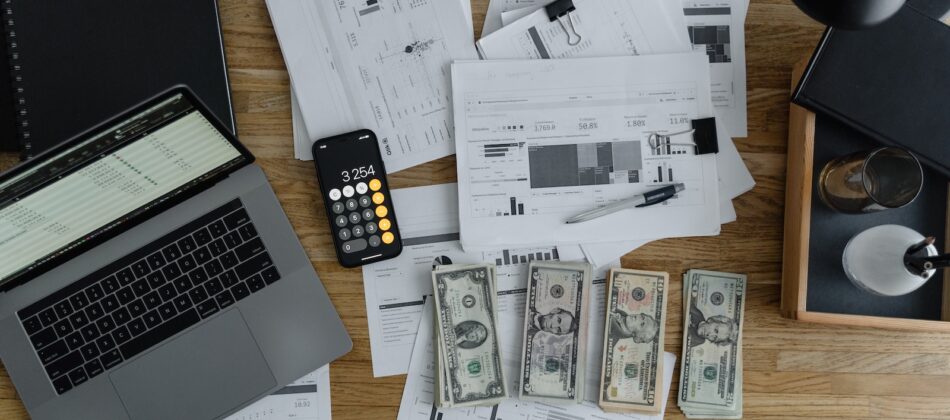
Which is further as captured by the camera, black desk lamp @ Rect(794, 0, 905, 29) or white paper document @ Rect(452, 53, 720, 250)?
white paper document @ Rect(452, 53, 720, 250)

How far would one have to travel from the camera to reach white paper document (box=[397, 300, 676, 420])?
852 millimetres

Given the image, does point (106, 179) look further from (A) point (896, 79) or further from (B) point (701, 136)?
(A) point (896, 79)

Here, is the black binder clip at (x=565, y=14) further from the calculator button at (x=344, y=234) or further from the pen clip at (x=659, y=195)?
the calculator button at (x=344, y=234)

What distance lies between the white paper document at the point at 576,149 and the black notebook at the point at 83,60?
1.16 ft

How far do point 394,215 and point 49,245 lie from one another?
0.39 m

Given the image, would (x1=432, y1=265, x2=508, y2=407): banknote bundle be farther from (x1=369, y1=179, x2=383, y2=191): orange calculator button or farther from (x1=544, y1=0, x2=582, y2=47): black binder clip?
(x1=544, y1=0, x2=582, y2=47): black binder clip

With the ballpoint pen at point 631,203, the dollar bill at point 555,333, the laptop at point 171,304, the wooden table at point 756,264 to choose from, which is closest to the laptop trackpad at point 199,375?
the laptop at point 171,304

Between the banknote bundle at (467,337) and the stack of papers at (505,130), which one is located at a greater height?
the stack of papers at (505,130)

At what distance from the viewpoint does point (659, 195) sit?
85 centimetres

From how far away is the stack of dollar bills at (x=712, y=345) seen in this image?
853 mm

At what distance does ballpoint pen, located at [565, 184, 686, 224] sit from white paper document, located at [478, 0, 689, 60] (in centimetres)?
18

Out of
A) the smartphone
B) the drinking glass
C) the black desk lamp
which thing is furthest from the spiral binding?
the drinking glass

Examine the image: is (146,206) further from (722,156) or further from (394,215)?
(722,156)

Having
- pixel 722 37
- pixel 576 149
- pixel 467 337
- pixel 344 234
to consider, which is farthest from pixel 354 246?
pixel 722 37
